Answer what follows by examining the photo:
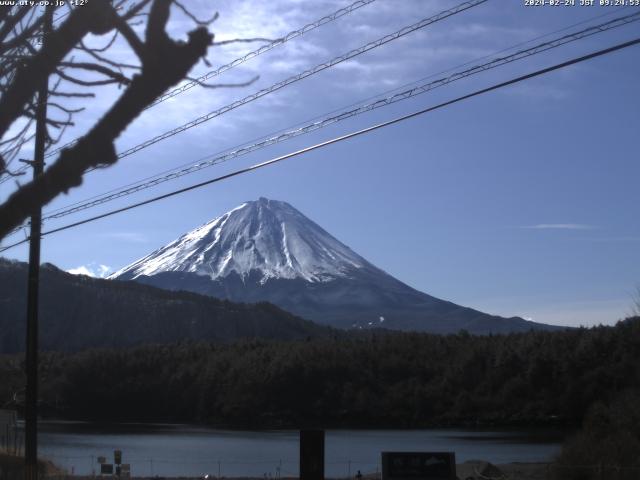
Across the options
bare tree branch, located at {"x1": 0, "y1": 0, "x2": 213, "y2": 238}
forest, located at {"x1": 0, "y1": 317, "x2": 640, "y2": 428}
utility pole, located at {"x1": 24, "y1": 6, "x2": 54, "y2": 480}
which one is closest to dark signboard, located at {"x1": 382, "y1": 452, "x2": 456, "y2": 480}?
utility pole, located at {"x1": 24, "y1": 6, "x2": 54, "y2": 480}

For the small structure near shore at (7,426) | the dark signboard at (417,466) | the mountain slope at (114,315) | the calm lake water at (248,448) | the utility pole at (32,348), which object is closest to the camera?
the utility pole at (32,348)

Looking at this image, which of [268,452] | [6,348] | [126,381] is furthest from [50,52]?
[6,348]

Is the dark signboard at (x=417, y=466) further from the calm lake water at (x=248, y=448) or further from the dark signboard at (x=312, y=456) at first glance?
the calm lake water at (x=248, y=448)

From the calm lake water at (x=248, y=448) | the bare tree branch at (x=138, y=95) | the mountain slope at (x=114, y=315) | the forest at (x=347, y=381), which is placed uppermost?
the mountain slope at (x=114, y=315)

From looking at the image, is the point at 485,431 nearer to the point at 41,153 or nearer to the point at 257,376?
the point at 257,376

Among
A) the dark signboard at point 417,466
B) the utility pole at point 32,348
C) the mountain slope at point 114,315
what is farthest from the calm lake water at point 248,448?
the mountain slope at point 114,315

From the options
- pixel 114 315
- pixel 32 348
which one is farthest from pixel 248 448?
pixel 114 315
